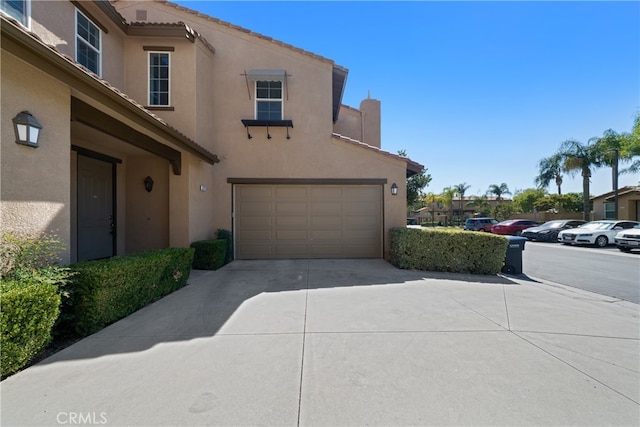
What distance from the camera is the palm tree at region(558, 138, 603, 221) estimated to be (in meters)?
24.1

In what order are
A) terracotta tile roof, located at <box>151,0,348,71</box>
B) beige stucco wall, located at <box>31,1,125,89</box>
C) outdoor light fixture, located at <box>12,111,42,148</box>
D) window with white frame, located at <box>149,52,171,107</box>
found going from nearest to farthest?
outdoor light fixture, located at <box>12,111,42,148</box>, beige stucco wall, located at <box>31,1,125,89</box>, window with white frame, located at <box>149,52,171,107</box>, terracotta tile roof, located at <box>151,0,348,71</box>

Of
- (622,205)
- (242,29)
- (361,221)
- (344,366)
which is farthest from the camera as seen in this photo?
(622,205)

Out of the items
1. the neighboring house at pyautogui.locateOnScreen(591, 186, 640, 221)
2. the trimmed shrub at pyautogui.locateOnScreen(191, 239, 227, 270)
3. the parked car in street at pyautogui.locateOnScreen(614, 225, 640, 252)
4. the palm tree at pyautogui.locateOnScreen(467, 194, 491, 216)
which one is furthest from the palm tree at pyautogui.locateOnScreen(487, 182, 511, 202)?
the trimmed shrub at pyautogui.locateOnScreen(191, 239, 227, 270)

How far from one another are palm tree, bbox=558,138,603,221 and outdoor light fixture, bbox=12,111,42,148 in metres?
33.5

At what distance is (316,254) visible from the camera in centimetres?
965

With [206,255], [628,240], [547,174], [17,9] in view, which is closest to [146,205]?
[206,255]

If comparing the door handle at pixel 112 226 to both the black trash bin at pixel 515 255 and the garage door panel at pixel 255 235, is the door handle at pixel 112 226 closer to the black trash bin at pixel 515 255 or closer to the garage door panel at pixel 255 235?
the garage door panel at pixel 255 235

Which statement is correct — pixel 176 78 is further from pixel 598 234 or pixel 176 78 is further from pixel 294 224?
pixel 598 234

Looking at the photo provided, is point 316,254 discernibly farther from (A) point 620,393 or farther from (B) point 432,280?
(A) point 620,393

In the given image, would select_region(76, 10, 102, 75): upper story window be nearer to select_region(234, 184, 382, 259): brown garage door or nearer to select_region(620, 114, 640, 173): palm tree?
select_region(234, 184, 382, 259): brown garage door

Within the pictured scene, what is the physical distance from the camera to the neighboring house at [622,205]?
22.5m

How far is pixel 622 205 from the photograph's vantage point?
2334 cm

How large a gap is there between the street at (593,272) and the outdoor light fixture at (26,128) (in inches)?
434

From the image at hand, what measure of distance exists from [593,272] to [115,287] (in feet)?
41.3
